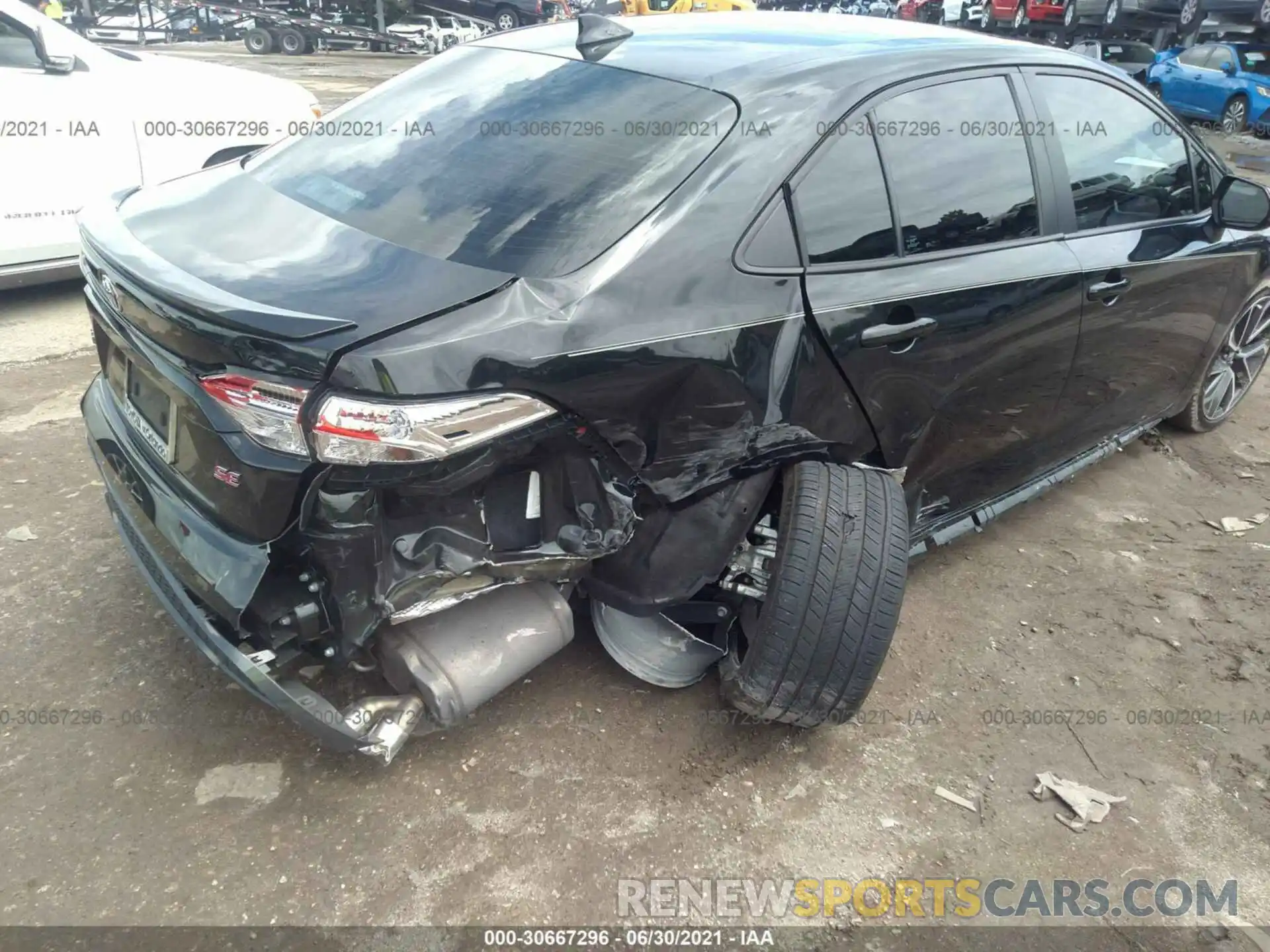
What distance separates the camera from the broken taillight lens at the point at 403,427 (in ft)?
6.21

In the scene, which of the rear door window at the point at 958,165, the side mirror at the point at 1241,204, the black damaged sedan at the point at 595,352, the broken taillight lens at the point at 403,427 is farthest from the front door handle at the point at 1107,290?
the broken taillight lens at the point at 403,427

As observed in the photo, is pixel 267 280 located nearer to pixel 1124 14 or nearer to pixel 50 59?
pixel 50 59

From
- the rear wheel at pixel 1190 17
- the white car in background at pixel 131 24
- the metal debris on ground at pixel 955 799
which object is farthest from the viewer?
the white car in background at pixel 131 24

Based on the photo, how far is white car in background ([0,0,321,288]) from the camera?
490cm

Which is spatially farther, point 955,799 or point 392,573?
point 955,799

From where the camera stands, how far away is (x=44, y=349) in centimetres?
479

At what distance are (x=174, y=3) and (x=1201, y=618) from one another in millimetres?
27785

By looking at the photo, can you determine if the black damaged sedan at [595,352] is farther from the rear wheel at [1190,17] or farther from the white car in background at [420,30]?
the white car in background at [420,30]

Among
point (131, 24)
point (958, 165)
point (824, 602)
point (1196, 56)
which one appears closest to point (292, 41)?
point (131, 24)

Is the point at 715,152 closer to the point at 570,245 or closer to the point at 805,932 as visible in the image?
the point at 570,245

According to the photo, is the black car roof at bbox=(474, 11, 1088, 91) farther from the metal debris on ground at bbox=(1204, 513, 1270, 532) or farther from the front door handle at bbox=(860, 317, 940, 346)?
the metal debris on ground at bbox=(1204, 513, 1270, 532)

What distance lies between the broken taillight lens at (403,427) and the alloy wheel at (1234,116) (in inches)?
680

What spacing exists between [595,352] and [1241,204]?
3112mm

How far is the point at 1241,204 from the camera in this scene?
373cm
